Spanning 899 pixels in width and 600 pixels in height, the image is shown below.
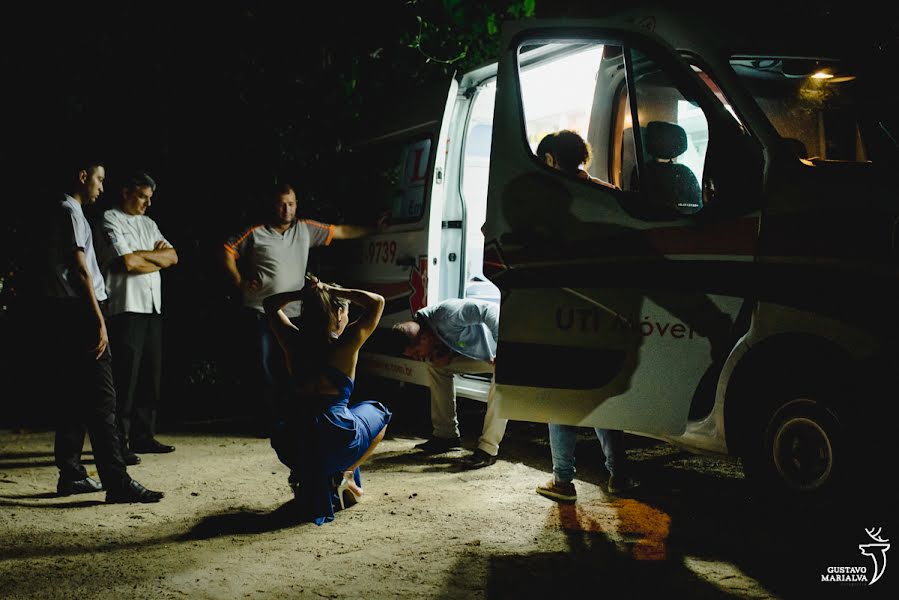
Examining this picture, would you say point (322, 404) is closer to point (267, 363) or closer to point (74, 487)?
point (74, 487)

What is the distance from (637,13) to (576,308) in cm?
158

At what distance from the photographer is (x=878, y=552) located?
3.66 m

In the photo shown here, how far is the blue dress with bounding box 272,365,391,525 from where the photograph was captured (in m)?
4.39

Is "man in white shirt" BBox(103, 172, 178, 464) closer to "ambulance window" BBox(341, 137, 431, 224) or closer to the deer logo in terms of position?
"ambulance window" BBox(341, 137, 431, 224)

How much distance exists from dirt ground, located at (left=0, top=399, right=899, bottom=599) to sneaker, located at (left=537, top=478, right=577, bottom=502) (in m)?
0.05

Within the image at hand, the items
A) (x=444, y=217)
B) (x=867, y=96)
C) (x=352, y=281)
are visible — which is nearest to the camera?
A: (x=867, y=96)

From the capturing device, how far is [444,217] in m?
6.57

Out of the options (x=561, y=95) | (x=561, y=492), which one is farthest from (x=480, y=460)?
(x=561, y=95)

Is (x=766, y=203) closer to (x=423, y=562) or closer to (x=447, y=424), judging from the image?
(x=423, y=562)

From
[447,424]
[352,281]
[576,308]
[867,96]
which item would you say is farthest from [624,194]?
[352,281]

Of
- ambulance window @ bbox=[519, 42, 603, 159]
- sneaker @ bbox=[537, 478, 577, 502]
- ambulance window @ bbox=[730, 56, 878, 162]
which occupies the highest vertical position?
ambulance window @ bbox=[519, 42, 603, 159]

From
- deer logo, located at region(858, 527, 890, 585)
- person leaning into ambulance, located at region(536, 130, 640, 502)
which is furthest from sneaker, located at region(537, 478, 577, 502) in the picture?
deer logo, located at region(858, 527, 890, 585)

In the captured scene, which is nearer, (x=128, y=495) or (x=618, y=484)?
(x=128, y=495)

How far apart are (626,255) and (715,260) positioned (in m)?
0.38
